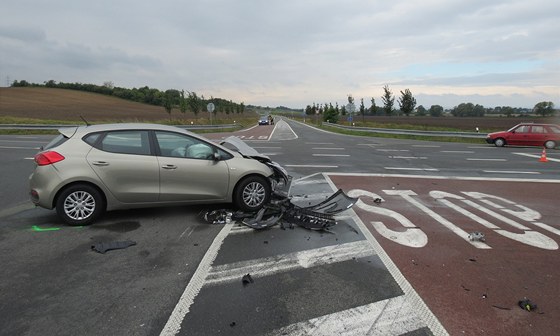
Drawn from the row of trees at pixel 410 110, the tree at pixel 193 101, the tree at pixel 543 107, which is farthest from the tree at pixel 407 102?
the tree at pixel 193 101

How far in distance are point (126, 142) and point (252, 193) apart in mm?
2273

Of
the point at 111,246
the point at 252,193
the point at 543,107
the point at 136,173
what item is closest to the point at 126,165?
the point at 136,173

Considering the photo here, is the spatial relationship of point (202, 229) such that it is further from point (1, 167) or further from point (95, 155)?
point (1, 167)

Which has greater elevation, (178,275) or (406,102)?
(406,102)

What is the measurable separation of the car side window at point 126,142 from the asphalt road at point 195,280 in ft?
3.80

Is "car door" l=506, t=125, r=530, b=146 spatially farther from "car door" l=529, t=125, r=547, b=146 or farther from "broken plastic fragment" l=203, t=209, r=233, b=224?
"broken plastic fragment" l=203, t=209, r=233, b=224

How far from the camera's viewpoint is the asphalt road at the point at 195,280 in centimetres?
299

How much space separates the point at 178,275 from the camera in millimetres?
3883

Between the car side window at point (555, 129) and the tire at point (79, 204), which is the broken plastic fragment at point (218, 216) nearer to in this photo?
the tire at point (79, 204)

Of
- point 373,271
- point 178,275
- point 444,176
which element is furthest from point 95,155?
point 444,176

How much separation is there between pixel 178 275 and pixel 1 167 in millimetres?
10231

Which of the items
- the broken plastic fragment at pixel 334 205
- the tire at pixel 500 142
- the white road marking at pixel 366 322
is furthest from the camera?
the tire at pixel 500 142

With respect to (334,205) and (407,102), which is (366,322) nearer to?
(334,205)

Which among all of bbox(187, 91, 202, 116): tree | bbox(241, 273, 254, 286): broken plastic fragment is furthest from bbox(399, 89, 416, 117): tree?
bbox(241, 273, 254, 286): broken plastic fragment
